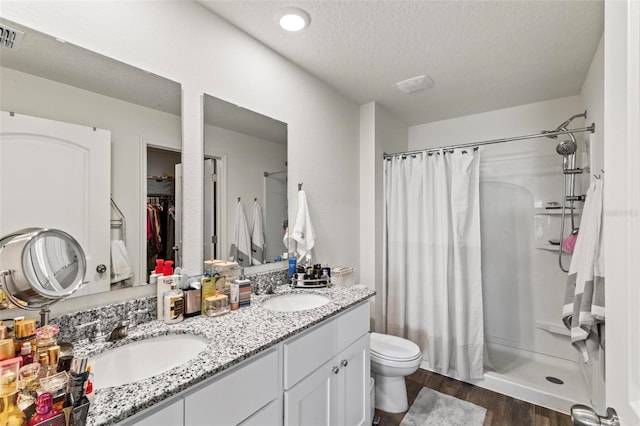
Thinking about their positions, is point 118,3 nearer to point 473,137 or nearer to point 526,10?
point 526,10

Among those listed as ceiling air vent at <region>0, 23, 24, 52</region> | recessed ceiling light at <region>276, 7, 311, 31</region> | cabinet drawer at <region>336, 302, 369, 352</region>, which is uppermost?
recessed ceiling light at <region>276, 7, 311, 31</region>

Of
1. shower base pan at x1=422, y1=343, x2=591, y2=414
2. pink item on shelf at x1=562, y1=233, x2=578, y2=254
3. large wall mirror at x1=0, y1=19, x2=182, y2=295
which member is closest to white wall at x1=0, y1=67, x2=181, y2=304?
large wall mirror at x1=0, y1=19, x2=182, y2=295

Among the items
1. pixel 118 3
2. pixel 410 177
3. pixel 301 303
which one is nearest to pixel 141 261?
pixel 301 303

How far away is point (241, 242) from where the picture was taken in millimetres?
1718

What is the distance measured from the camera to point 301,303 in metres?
1.78

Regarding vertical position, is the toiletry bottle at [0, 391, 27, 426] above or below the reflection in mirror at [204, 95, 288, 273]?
below

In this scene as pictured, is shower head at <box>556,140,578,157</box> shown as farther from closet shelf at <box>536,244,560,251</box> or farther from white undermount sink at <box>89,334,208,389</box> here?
white undermount sink at <box>89,334,208,389</box>

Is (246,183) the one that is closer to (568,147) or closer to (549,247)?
(568,147)

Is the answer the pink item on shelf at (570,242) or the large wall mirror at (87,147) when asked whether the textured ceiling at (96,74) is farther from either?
the pink item on shelf at (570,242)

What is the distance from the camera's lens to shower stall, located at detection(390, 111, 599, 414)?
2459 millimetres

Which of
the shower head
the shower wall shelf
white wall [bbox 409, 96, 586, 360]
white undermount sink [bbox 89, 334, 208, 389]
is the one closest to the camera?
white undermount sink [bbox 89, 334, 208, 389]

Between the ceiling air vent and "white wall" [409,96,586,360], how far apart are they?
3300 mm

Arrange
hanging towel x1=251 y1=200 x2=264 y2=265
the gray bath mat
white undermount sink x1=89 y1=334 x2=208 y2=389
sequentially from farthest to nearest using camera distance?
the gray bath mat, hanging towel x1=251 y1=200 x2=264 y2=265, white undermount sink x1=89 y1=334 x2=208 y2=389

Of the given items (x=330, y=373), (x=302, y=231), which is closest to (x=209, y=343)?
(x=330, y=373)
